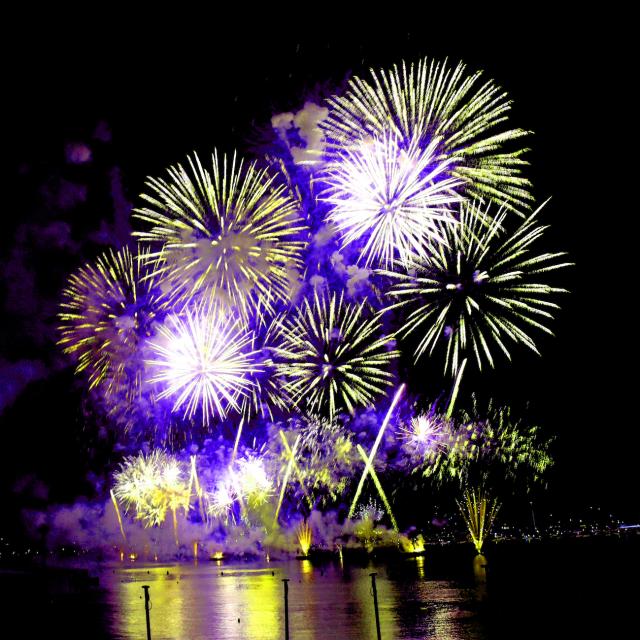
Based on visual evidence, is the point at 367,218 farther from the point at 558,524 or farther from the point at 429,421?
the point at 558,524

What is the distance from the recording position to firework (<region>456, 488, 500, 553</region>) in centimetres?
6342

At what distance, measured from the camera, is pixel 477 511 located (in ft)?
301

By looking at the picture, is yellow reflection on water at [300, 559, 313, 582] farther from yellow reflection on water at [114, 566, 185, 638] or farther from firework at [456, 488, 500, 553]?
firework at [456, 488, 500, 553]

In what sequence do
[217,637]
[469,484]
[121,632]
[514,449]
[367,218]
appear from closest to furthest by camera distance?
[217,637] → [121,632] → [367,218] → [514,449] → [469,484]

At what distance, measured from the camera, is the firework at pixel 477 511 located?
63425 millimetres

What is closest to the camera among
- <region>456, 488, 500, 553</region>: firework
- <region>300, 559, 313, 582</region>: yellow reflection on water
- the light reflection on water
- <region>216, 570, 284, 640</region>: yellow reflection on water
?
the light reflection on water

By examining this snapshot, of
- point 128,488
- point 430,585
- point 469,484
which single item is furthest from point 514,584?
point 469,484

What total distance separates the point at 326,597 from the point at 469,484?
2584 inches

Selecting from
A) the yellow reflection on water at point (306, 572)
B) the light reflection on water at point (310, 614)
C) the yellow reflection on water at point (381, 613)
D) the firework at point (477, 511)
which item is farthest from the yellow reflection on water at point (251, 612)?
the firework at point (477, 511)

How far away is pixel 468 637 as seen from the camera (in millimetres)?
12984

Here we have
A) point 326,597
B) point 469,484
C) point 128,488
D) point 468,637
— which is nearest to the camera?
point 468,637

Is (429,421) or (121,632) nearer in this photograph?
(121,632)

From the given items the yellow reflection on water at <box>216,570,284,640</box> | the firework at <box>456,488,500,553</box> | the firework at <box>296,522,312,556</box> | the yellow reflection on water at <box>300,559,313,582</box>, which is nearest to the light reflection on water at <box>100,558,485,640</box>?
the yellow reflection on water at <box>216,570,284,640</box>

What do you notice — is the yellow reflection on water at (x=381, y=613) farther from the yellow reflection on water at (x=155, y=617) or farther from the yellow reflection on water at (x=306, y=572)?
the yellow reflection on water at (x=306, y=572)
